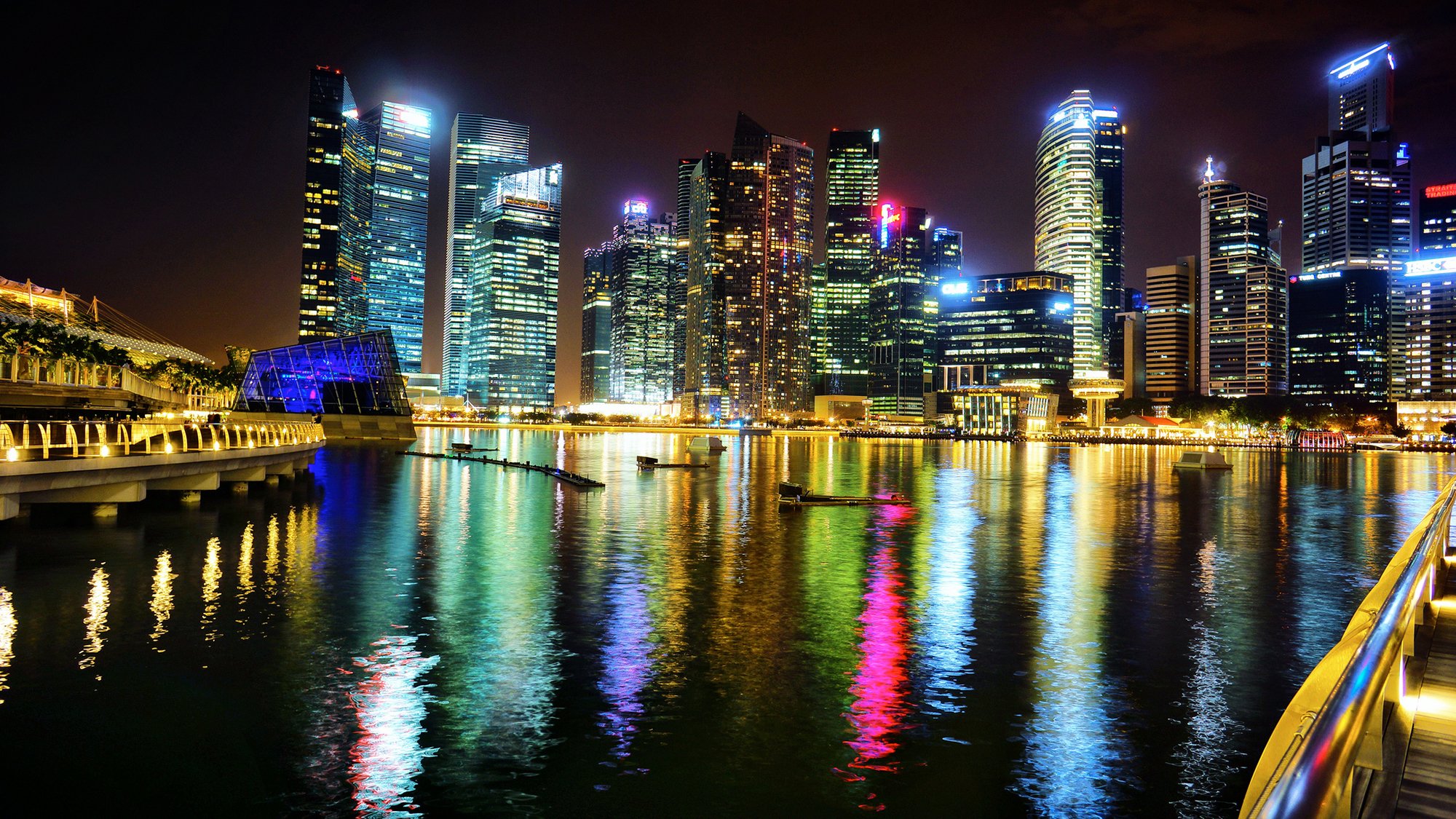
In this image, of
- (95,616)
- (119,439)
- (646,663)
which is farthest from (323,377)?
(646,663)

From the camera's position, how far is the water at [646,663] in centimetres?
1107

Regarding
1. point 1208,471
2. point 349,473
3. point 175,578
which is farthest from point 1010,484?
point 175,578

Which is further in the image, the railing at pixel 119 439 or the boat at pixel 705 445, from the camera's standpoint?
the boat at pixel 705 445

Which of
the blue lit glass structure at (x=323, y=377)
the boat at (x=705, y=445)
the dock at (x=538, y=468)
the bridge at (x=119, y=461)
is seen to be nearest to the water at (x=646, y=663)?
the bridge at (x=119, y=461)

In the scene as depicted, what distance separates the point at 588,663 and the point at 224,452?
1375 inches

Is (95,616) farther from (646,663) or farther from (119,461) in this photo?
(119,461)

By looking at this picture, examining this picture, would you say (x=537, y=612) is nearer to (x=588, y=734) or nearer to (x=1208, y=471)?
(x=588, y=734)

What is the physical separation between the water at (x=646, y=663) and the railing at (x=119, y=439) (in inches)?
107

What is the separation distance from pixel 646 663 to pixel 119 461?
88.8 feet

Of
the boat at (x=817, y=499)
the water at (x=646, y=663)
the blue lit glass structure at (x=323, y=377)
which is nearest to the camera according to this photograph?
the water at (x=646, y=663)

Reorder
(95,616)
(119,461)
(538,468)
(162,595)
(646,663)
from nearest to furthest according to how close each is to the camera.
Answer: (646,663), (95,616), (162,595), (119,461), (538,468)

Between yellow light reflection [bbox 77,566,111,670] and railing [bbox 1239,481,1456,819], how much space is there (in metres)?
17.4

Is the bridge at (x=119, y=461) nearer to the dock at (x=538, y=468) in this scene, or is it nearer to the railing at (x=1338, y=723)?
the dock at (x=538, y=468)

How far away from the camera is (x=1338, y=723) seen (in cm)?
462
